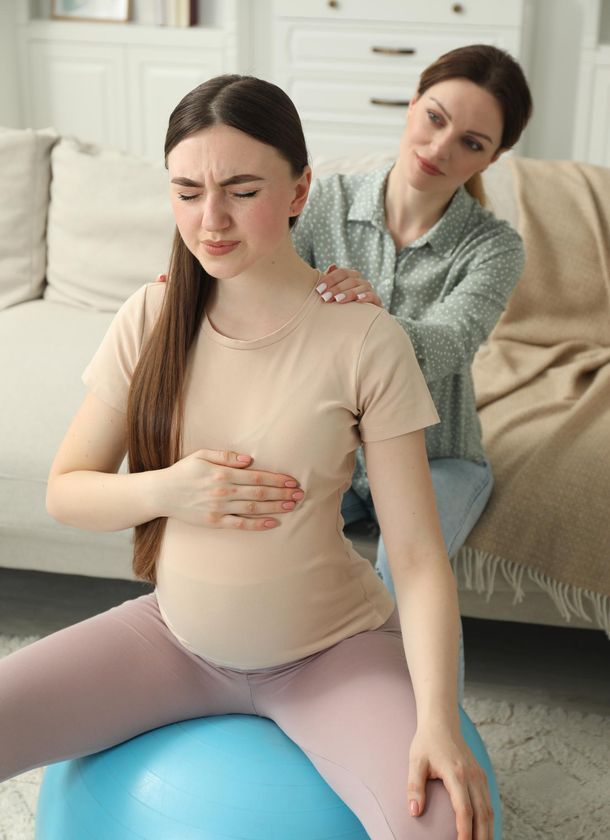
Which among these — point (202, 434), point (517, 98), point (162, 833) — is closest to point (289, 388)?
point (202, 434)

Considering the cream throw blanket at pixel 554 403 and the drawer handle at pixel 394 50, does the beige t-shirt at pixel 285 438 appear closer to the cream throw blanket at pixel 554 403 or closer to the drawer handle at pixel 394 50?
the cream throw blanket at pixel 554 403

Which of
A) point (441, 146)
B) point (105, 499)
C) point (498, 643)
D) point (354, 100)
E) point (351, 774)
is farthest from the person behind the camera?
point (354, 100)

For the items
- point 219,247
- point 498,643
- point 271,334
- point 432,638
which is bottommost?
point 498,643

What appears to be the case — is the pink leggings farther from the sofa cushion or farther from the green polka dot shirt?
the sofa cushion

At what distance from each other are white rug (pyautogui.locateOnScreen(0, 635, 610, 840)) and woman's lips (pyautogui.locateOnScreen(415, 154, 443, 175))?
0.91 m

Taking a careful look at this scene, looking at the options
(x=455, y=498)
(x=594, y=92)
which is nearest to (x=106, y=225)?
(x=455, y=498)

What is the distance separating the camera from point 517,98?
163 cm

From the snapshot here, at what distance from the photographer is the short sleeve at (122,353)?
117 cm

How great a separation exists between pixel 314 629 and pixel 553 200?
141 cm

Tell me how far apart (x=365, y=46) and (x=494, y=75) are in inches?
114

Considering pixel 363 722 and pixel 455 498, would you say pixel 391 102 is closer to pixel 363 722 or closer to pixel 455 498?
pixel 455 498

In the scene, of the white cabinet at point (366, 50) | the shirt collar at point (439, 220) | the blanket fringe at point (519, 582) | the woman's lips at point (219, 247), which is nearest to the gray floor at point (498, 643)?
the blanket fringe at point (519, 582)

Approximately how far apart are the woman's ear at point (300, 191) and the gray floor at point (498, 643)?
1104 mm

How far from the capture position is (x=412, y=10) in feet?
13.9
